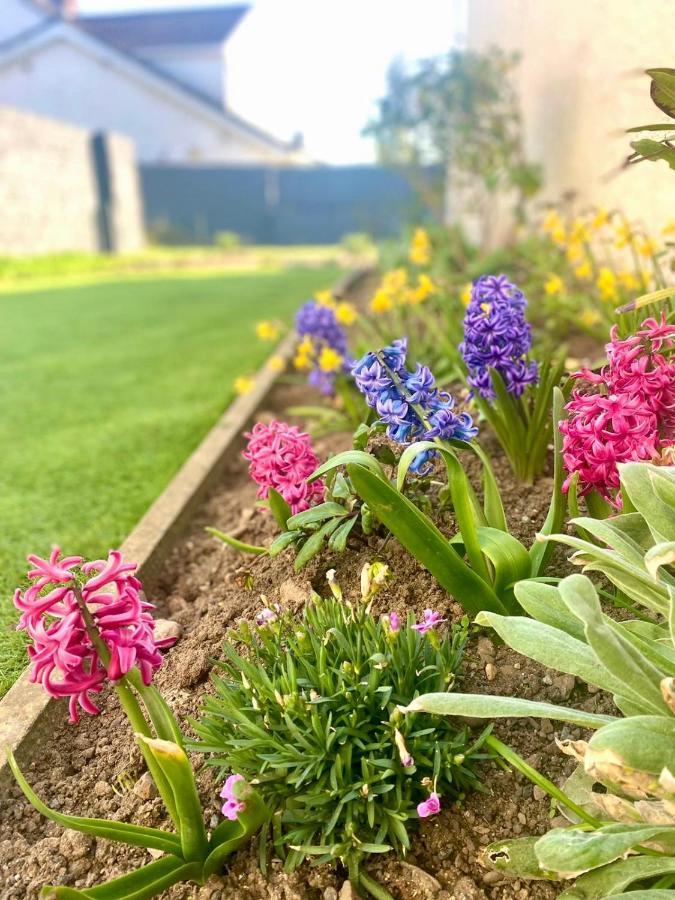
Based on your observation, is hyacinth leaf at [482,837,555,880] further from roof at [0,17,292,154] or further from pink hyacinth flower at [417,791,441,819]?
roof at [0,17,292,154]

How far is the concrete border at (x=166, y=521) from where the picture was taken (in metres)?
1.73

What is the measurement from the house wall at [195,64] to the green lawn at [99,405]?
84.5 ft

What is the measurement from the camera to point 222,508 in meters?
3.08

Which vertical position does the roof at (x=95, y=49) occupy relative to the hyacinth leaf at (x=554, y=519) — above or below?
above

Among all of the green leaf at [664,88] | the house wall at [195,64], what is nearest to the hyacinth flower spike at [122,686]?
the green leaf at [664,88]

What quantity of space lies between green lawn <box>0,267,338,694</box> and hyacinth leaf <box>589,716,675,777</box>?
1477mm

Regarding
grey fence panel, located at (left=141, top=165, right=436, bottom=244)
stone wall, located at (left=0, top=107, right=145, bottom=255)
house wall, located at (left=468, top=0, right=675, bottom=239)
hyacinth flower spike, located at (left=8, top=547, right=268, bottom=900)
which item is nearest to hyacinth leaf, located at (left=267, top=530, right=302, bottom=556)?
hyacinth flower spike, located at (left=8, top=547, right=268, bottom=900)

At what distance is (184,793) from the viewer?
1.26 m

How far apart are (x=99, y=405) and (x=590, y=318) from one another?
3.03 meters

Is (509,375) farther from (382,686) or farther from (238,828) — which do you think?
(238,828)

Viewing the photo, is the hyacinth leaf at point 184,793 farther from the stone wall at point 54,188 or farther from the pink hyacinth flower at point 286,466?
the stone wall at point 54,188

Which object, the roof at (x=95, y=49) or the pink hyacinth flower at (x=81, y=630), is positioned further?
the roof at (x=95, y=49)

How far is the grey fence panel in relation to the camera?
24.9 meters

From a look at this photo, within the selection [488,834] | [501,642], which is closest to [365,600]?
[501,642]
